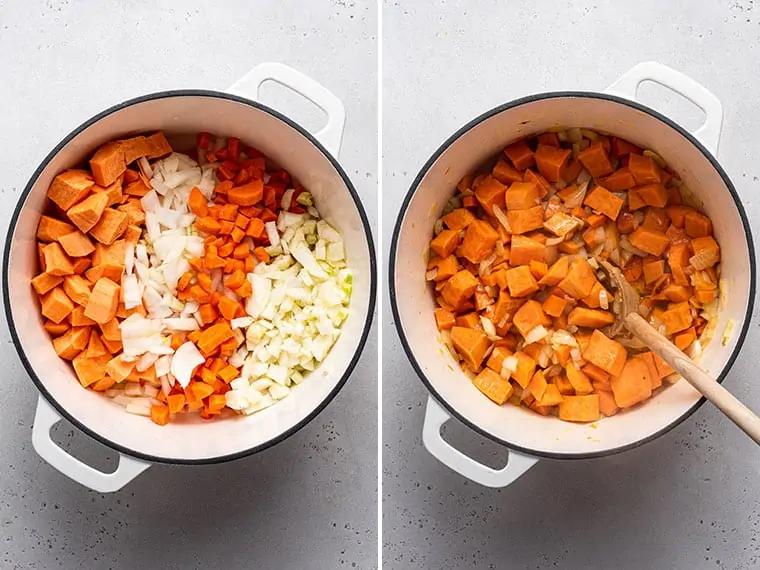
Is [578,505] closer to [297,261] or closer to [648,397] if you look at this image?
[648,397]

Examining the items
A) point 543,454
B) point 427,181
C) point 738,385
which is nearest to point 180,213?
point 427,181

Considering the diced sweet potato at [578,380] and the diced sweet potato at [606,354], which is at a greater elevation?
the diced sweet potato at [606,354]

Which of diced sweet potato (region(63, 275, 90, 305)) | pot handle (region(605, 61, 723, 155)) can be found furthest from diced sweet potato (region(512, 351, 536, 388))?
diced sweet potato (region(63, 275, 90, 305))

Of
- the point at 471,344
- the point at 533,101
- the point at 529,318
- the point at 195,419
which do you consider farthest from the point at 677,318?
the point at 195,419

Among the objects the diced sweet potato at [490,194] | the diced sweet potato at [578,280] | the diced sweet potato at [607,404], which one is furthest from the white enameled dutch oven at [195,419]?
the diced sweet potato at [607,404]

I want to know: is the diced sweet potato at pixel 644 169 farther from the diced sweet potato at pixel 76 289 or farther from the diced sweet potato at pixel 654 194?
the diced sweet potato at pixel 76 289
